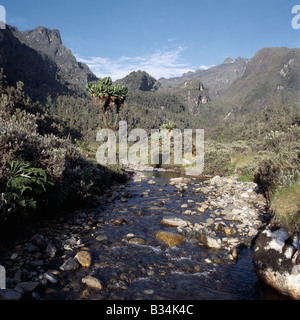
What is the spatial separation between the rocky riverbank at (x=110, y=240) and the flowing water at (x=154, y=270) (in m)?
0.04

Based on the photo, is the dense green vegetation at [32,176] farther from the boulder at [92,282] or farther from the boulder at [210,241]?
the boulder at [210,241]

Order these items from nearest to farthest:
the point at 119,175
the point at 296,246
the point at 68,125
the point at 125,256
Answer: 1. the point at 296,246
2. the point at 125,256
3. the point at 119,175
4. the point at 68,125

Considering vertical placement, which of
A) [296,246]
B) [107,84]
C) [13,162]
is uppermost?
[107,84]

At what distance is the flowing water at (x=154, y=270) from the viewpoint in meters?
4.63

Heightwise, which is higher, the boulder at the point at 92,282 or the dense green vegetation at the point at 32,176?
the dense green vegetation at the point at 32,176

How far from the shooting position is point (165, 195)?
47.3 feet

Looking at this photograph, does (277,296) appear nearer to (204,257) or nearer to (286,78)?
(204,257)

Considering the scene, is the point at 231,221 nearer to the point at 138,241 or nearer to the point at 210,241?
the point at 210,241

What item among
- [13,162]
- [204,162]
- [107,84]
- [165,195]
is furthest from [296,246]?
[107,84]

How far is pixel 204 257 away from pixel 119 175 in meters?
13.6

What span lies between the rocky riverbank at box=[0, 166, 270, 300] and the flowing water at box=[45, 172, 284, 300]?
0.04 m
